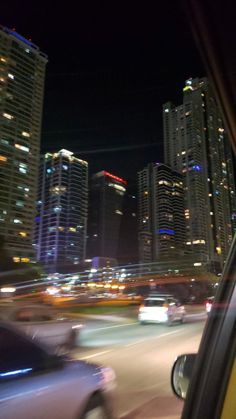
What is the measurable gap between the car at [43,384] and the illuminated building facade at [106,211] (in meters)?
35.2

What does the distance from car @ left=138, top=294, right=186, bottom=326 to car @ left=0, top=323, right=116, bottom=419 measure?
14402mm

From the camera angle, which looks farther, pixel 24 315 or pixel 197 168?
pixel 24 315

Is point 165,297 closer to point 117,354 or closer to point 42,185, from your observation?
point 117,354

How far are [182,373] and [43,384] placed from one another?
1.47 metres

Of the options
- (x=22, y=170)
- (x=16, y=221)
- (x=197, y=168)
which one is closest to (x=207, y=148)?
(x=197, y=168)

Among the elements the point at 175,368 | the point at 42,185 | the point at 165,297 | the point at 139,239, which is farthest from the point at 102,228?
the point at 175,368

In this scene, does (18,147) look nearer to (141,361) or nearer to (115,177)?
(115,177)

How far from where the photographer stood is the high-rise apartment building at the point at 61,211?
202 ft

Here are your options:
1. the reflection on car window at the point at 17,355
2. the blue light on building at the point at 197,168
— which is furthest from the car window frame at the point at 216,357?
the blue light on building at the point at 197,168

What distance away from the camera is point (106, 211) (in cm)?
4516

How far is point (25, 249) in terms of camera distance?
72.9 m

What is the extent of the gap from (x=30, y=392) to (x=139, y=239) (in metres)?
45.8

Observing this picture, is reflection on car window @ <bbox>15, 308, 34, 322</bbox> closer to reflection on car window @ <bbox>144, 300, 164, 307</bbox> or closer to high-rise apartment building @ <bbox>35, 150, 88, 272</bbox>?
reflection on car window @ <bbox>144, 300, 164, 307</bbox>

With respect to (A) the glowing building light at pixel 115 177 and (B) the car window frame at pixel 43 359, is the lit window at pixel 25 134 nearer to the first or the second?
(A) the glowing building light at pixel 115 177
